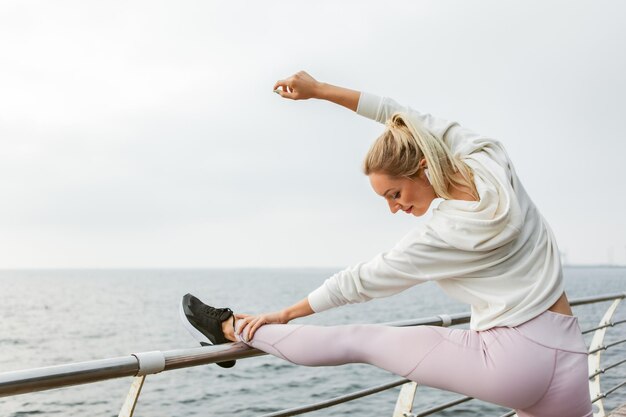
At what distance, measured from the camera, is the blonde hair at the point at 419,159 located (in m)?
1.62

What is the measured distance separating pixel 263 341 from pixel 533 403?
2.34 ft

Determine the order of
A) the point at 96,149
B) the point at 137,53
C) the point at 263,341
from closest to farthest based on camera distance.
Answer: the point at 263,341 < the point at 137,53 < the point at 96,149

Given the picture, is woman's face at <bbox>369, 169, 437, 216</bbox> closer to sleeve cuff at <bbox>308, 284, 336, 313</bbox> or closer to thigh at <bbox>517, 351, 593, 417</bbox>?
sleeve cuff at <bbox>308, 284, 336, 313</bbox>

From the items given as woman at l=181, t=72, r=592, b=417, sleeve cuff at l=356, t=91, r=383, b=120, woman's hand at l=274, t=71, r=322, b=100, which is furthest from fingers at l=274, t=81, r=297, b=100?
woman at l=181, t=72, r=592, b=417

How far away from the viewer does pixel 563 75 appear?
38.4 ft

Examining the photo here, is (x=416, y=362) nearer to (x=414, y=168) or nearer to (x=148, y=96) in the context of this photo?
(x=414, y=168)

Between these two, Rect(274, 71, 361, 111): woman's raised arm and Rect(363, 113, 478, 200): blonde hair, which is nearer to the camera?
Rect(363, 113, 478, 200): blonde hair

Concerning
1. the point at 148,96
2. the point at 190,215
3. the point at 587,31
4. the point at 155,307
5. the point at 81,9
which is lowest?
the point at 155,307

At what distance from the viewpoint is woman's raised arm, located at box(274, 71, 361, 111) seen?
2029mm

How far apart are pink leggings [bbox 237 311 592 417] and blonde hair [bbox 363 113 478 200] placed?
38cm

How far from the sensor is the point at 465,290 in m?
1.66

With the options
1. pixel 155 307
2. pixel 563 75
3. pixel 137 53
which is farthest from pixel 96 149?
pixel 563 75

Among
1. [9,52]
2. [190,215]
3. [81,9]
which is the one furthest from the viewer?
[190,215]

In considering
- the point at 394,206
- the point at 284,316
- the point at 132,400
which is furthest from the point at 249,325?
the point at 394,206
